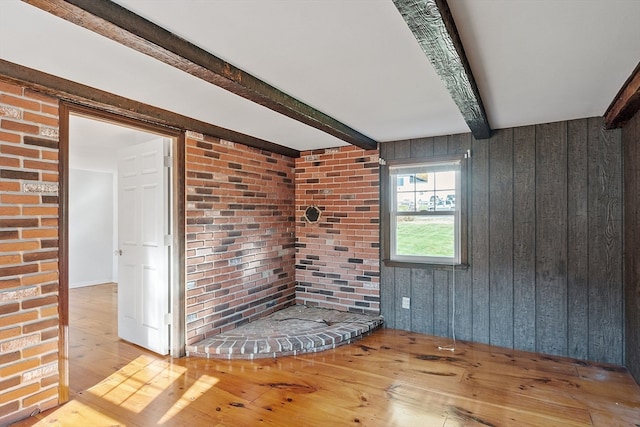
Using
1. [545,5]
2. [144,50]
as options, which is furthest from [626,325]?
[144,50]

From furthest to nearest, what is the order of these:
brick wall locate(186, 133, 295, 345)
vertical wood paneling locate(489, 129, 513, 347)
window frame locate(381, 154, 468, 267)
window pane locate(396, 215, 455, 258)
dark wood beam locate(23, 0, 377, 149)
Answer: window pane locate(396, 215, 455, 258) < window frame locate(381, 154, 468, 267) < vertical wood paneling locate(489, 129, 513, 347) < brick wall locate(186, 133, 295, 345) < dark wood beam locate(23, 0, 377, 149)

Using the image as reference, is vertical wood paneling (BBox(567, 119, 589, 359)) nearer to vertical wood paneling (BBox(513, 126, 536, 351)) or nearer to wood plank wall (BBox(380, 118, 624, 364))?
wood plank wall (BBox(380, 118, 624, 364))

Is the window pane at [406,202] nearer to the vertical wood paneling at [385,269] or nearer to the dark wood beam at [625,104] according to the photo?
the vertical wood paneling at [385,269]

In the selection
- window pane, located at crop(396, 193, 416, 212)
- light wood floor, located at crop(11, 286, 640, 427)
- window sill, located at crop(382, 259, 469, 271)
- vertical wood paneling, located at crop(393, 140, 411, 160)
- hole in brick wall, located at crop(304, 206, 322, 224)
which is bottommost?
light wood floor, located at crop(11, 286, 640, 427)

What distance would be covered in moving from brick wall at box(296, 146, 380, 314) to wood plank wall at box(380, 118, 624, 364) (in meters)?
0.66

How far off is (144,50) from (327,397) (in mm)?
2485

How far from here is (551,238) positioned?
331 cm

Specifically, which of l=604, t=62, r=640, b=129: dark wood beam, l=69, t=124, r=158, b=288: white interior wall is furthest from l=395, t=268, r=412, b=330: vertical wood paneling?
l=69, t=124, r=158, b=288: white interior wall

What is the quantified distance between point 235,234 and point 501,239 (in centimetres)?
282

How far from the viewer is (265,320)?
159 inches

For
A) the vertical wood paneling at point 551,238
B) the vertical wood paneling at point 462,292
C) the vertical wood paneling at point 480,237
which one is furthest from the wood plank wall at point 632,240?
the vertical wood paneling at point 462,292

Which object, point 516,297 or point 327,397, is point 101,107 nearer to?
point 327,397

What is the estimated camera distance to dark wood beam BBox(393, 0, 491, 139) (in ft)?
4.57

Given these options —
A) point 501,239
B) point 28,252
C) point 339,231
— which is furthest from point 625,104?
point 28,252
